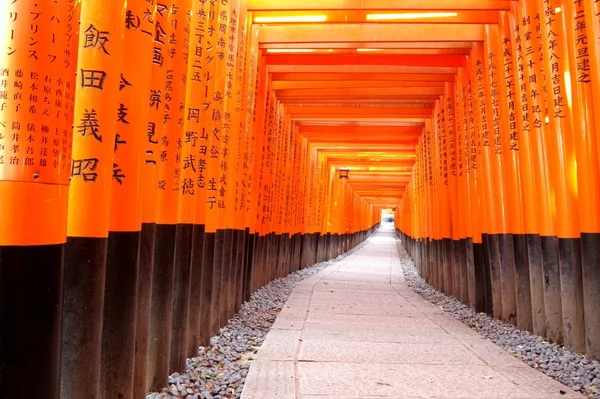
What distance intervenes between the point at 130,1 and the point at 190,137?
1571mm

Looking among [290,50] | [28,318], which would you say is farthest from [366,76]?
[28,318]

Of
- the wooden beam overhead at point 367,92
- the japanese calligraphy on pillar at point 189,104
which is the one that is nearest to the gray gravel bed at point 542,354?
the japanese calligraphy on pillar at point 189,104

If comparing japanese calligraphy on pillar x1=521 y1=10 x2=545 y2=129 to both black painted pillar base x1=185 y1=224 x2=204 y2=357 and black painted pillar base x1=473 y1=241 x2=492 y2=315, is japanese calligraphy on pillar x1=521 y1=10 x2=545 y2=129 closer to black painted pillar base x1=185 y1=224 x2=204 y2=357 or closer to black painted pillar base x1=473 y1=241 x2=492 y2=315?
black painted pillar base x1=473 y1=241 x2=492 y2=315

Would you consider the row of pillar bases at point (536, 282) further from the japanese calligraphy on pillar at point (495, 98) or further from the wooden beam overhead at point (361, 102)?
the wooden beam overhead at point (361, 102)

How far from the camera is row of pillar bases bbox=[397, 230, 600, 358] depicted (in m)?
4.12

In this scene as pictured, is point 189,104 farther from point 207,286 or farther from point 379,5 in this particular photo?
point 379,5

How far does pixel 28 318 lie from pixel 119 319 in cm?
80

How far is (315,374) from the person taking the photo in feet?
11.6

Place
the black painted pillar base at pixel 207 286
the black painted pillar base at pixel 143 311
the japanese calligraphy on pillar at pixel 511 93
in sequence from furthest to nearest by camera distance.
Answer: the japanese calligraphy on pillar at pixel 511 93
the black painted pillar base at pixel 207 286
the black painted pillar base at pixel 143 311

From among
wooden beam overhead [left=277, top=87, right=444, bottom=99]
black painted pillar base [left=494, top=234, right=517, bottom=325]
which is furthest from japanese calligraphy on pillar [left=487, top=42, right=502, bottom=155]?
wooden beam overhead [left=277, top=87, right=444, bottom=99]

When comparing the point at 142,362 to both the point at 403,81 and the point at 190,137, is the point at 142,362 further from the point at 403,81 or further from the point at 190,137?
the point at 403,81

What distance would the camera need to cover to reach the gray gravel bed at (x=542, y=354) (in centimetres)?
360

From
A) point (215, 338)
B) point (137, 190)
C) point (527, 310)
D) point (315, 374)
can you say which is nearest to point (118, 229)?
point (137, 190)

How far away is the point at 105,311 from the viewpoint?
245 centimetres
